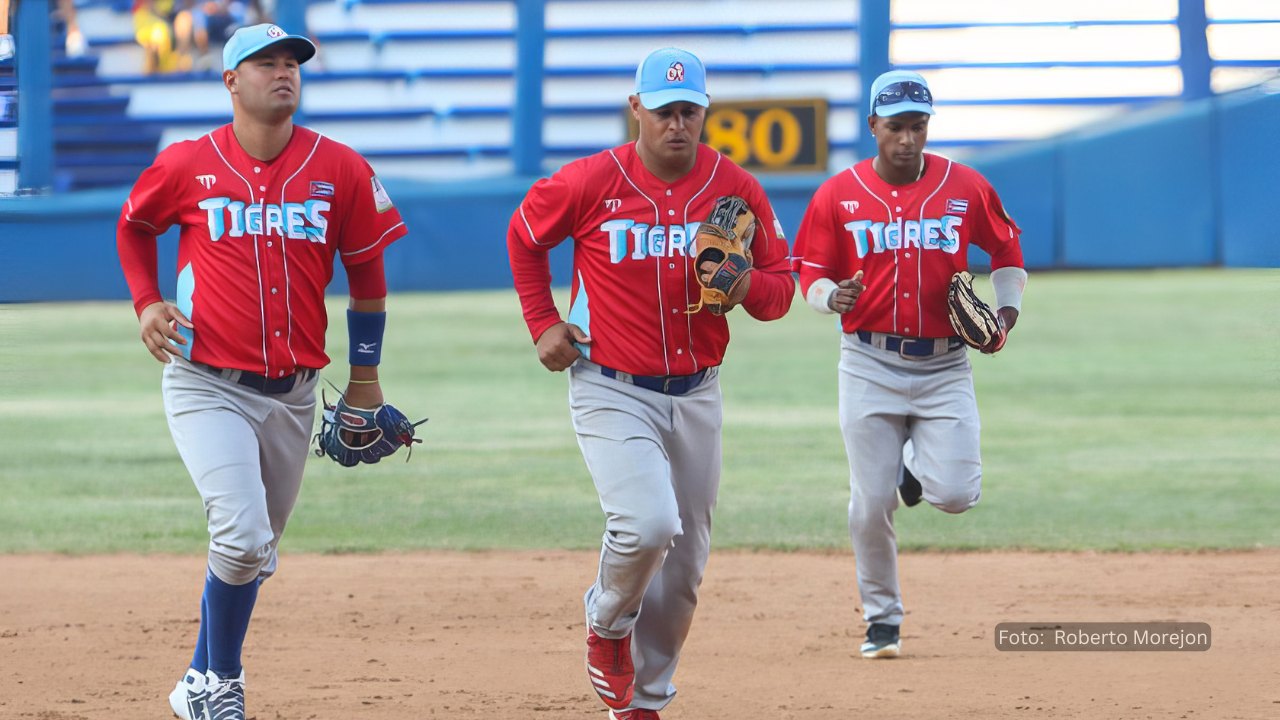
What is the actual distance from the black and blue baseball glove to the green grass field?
63.1 inches

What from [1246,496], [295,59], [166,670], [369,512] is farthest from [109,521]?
[1246,496]

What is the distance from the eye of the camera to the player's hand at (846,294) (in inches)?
223

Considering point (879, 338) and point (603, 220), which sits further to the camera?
point (879, 338)

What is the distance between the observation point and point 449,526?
9.02 m

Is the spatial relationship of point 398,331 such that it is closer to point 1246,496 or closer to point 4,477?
point 4,477

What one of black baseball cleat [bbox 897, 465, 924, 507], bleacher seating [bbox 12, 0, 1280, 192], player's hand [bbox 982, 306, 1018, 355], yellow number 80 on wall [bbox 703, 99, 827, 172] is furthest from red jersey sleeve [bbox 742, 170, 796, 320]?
bleacher seating [bbox 12, 0, 1280, 192]

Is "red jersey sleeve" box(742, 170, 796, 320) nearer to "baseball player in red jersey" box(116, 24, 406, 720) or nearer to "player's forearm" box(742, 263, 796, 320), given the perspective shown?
"player's forearm" box(742, 263, 796, 320)

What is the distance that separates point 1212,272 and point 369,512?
15.0 metres

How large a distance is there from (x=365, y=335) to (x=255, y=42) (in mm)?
932

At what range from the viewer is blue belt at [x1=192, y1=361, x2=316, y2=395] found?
4758mm

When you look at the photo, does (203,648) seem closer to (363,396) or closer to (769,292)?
(363,396)

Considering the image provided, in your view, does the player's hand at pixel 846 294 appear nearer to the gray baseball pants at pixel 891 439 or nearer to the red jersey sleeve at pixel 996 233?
the gray baseball pants at pixel 891 439

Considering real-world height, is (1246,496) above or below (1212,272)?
below

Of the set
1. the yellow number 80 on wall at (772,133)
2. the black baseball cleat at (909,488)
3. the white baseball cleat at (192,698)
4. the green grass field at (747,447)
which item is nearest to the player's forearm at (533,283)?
the white baseball cleat at (192,698)
